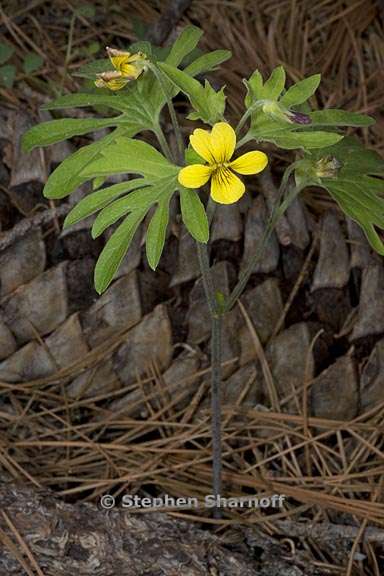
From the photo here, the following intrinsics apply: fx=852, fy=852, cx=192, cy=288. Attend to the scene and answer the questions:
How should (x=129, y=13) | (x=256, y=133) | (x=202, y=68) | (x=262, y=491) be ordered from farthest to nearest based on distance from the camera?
1. (x=129, y=13)
2. (x=262, y=491)
3. (x=202, y=68)
4. (x=256, y=133)

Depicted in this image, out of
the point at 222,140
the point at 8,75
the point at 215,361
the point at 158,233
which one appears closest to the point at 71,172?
the point at 158,233

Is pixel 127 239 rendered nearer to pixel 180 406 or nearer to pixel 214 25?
pixel 180 406

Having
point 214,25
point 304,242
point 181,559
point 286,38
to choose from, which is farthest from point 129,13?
point 181,559

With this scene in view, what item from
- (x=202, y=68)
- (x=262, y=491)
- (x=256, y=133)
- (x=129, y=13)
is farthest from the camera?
(x=129, y=13)

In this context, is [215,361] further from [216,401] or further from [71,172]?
[71,172]

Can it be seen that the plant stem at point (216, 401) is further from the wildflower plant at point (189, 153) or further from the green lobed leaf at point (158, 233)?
the green lobed leaf at point (158, 233)
